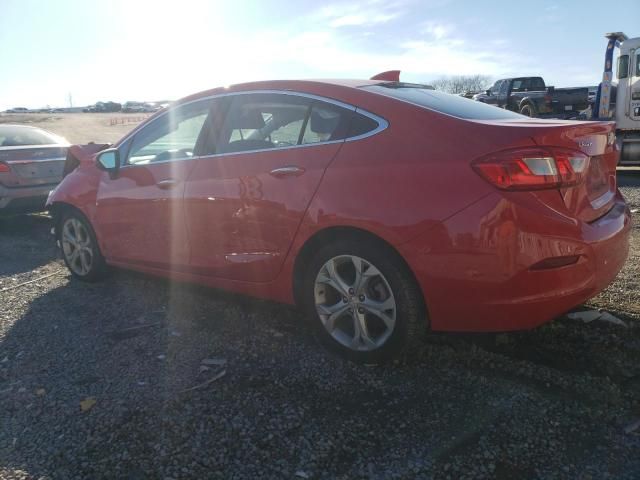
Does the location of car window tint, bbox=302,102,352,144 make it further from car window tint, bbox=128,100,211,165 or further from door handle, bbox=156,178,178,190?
door handle, bbox=156,178,178,190

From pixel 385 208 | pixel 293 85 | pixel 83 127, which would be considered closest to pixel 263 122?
pixel 293 85

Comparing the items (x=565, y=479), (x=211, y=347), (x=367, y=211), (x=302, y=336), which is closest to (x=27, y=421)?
(x=211, y=347)

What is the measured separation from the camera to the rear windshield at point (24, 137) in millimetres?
7820

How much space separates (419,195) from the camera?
283 cm

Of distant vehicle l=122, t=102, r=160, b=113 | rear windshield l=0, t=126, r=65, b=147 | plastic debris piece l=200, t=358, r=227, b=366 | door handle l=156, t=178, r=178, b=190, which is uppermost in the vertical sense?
distant vehicle l=122, t=102, r=160, b=113

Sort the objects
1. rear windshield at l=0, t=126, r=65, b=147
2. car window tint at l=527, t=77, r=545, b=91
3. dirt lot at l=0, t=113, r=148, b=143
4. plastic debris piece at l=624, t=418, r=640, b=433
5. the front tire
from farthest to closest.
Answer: dirt lot at l=0, t=113, r=148, b=143
car window tint at l=527, t=77, r=545, b=91
rear windshield at l=0, t=126, r=65, b=147
the front tire
plastic debris piece at l=624, t=418, r=640, b=433

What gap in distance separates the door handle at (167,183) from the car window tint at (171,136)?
177 millimetres

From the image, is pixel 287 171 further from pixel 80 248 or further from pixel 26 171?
pixel 26 171

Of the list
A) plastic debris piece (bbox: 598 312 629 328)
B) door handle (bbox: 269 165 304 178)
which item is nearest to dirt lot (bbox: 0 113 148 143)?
door handle (bbox: 269 165 304 178)

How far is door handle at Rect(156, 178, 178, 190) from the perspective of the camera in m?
4.04

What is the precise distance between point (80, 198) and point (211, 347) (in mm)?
2211

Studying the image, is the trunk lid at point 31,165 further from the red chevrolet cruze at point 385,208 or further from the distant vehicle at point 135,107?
the distant vehicle at point 135,107

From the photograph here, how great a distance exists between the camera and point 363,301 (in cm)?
314

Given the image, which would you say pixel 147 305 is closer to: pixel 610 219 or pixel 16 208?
pixel 610 219
